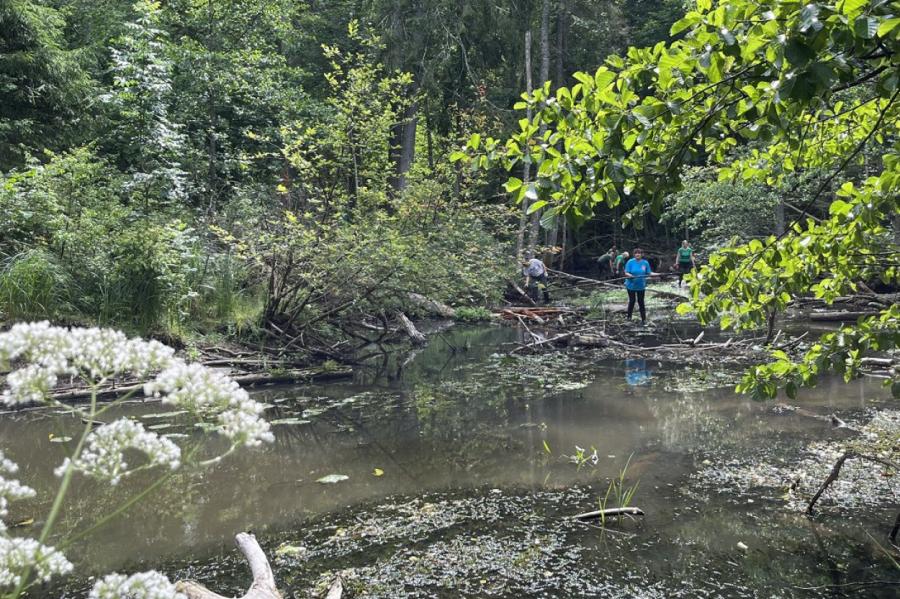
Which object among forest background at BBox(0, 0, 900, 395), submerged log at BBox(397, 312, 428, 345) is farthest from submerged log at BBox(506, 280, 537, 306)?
submerged log at BBox(397, 312, 428, 345)

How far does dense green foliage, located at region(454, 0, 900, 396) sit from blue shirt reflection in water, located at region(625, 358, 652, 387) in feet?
19.7

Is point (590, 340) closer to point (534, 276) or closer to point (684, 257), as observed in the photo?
point (534, 276)

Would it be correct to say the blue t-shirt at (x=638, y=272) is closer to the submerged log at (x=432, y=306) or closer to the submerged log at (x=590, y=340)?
the submerged log at (x=590, y=340)

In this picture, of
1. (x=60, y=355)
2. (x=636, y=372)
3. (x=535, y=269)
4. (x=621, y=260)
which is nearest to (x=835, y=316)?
(x=636, y=372)

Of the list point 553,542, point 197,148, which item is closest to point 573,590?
point 553,542

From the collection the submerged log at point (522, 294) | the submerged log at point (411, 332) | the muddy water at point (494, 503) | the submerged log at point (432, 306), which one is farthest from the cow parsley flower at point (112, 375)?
the submerged log at point (522, 294)

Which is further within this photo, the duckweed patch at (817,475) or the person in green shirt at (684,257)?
the person in green shirt at (684,257)

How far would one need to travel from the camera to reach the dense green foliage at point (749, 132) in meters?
1.98

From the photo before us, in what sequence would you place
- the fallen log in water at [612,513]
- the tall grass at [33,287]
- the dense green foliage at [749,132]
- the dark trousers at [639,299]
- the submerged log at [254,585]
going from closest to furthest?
the dense green foliage at [749,132] → the submerged log at [254,585] → the fallen log in water at [612,513] → the tall grass at [33,287] → the dark trousers at [639,299]

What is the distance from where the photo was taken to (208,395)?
1.73 metres

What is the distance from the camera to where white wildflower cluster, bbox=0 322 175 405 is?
1.55 m

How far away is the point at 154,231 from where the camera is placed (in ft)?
33.4

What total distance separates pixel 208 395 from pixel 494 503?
13.0 ft

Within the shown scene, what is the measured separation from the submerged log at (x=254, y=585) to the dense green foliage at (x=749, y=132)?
258 cm
